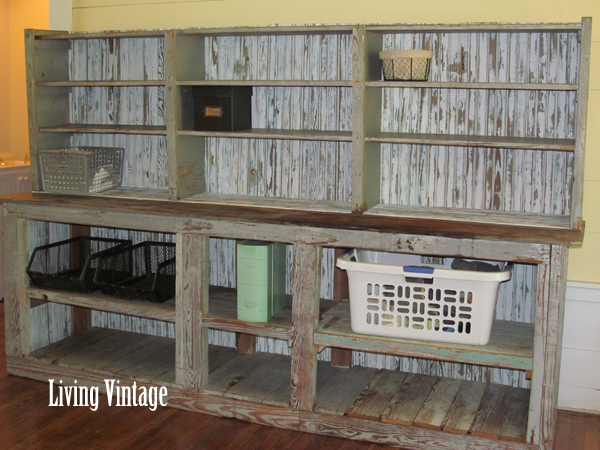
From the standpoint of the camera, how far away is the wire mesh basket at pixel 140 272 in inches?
140

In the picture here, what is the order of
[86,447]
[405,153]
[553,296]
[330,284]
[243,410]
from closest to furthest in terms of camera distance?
[553,296]
[86,447]
[243,410]
[405,153]
[330,284]

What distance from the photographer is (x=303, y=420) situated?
10.4 feet

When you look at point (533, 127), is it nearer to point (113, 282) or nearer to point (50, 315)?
point (113, 282)

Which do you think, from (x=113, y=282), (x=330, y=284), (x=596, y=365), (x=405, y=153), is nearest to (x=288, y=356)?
(x=330, y=284)

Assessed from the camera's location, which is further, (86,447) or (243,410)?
(243,410)

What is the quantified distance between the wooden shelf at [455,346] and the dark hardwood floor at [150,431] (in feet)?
1.43

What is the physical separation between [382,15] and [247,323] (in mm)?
1643

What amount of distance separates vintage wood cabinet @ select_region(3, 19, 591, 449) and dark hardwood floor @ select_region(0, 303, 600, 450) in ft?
0.30

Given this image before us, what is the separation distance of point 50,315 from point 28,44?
58.6 inches

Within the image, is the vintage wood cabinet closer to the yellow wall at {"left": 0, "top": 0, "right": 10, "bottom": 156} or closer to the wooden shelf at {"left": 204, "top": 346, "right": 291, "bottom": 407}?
the wooden shelf at {"left": 204, "top": 346, "right": 291, "bottom": 407}

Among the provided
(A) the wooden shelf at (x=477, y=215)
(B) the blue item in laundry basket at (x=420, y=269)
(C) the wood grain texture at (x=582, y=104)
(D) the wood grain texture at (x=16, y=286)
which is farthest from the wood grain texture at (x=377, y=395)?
(D) the wood grain texture at (x=16, y=286)

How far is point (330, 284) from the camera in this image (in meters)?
3.77

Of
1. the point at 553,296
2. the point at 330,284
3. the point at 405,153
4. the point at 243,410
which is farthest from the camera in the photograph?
the point at 330,284

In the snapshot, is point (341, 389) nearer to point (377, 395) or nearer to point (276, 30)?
point (377, 395)
